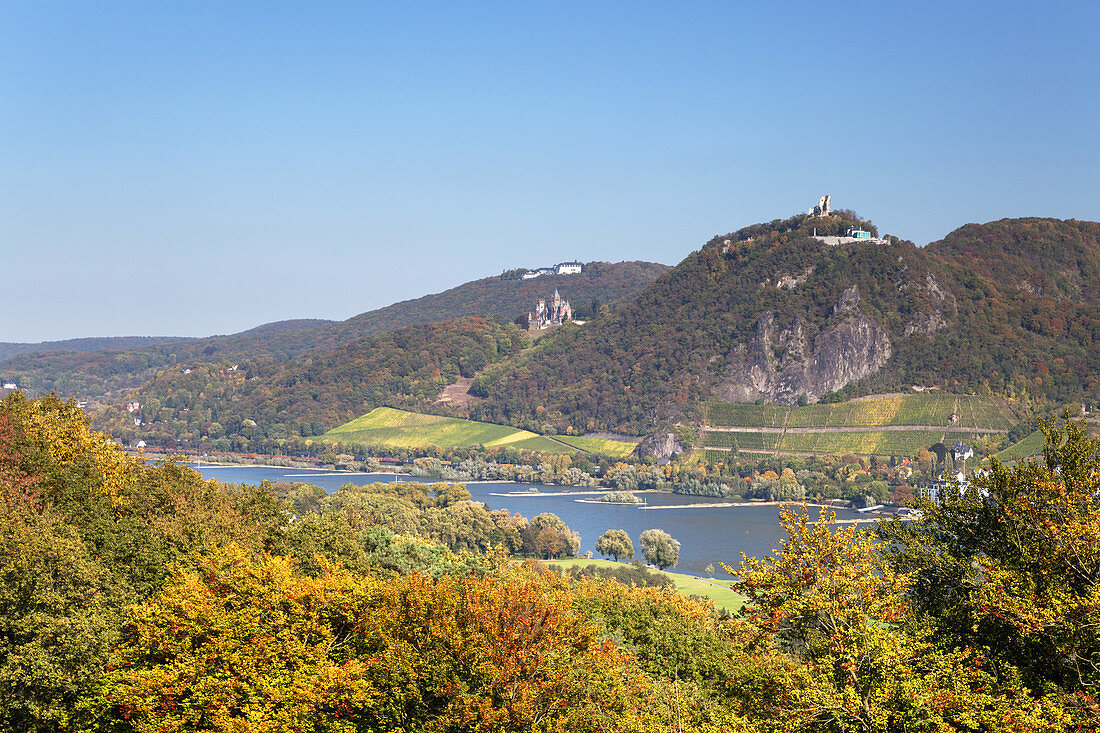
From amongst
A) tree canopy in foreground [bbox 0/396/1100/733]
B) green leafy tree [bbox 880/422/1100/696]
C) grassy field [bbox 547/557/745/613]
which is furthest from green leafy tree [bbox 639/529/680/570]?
green leafy tree [bbox 880/422/1100/696]

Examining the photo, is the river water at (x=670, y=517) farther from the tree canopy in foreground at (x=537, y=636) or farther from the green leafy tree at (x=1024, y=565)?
the green leafy tree at (x=1024, y=565)

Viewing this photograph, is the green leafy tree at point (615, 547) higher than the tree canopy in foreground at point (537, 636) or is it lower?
lower

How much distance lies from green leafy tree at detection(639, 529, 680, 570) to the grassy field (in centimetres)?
177

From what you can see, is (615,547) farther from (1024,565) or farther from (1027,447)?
(1027,447)

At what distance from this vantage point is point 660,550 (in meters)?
106

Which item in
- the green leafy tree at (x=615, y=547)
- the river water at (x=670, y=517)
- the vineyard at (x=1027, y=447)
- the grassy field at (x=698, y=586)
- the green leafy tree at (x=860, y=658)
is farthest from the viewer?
the vineyard at (x=1027, y=447)

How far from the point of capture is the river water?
121688mm

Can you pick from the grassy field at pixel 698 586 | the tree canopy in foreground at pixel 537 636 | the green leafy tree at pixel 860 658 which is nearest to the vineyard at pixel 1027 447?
the grassy field at pixel 698 586

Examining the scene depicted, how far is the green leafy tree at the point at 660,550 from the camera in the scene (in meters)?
105

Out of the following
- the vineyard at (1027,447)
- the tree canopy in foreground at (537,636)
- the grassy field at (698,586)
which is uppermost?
the tree canopy in foreground at (537,636)

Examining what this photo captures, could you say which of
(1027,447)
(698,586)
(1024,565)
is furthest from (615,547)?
(1027,447)

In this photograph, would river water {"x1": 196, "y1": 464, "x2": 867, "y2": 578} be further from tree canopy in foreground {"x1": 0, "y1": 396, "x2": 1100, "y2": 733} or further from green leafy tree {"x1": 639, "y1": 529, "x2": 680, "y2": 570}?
tree canopy in foreground {"x1": 0, "y1": 396, "x2": 1100, "y2": 733}

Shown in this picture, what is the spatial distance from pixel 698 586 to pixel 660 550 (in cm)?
1251

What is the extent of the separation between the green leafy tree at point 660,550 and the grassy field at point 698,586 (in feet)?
5.80
